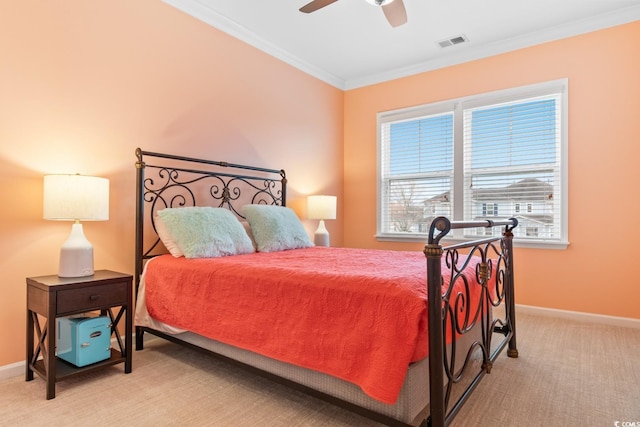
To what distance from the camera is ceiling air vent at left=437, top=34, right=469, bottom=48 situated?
3631 mm

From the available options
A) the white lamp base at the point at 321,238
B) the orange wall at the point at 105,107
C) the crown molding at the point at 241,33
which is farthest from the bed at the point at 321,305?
the crown molding at the point at 241,33

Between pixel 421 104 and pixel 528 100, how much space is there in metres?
1.12

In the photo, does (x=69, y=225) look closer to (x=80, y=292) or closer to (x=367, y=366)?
(x=80, y=292)

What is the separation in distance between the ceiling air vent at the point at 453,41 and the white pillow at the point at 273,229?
2.40 metres

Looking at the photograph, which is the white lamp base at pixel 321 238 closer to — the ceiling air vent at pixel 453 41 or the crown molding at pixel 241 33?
the crown molding at pixel 241 33

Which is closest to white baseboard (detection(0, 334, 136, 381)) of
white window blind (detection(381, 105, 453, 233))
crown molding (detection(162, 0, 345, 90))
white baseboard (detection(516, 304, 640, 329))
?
crown molding (detection(162, 0, 345, 90))

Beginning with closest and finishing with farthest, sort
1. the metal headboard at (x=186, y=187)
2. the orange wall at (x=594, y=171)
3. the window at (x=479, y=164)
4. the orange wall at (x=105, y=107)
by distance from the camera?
the orange wall at (x=105, y=107)
the metal headboard at (x=186, y=187)
the orange wall at (x=594, y=171)
the window at (x=479, y=164)

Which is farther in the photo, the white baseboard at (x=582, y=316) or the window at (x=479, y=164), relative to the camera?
the window at (x=479, y=164)

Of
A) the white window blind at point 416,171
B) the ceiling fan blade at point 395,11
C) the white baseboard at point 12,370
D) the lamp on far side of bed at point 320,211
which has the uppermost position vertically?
the ceiling fan blade at point 395,11

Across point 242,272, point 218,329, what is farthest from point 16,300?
point 242,272

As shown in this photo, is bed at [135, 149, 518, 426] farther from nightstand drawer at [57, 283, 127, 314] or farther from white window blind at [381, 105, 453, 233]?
white window blind at [381, 105, 453, 233]

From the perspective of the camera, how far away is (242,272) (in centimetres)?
197

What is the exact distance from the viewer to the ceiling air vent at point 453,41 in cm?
363

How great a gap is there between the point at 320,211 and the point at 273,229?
1.04 metres
